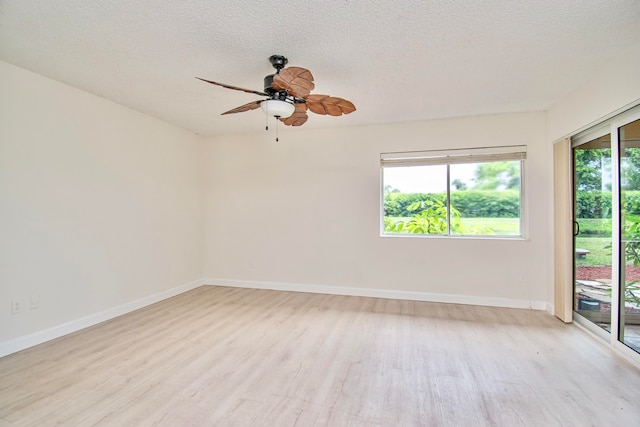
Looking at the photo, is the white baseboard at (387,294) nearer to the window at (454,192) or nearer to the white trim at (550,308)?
the white trim at (550,308)

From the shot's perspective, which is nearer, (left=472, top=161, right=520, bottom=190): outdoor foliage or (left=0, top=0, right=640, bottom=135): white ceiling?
(left=0, top=0, right=640, bottom=135): white ceiling

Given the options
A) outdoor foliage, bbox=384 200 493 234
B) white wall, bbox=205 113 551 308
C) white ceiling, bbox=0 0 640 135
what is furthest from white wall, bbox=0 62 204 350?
outdoor foliage, bbox=384 200 493 234

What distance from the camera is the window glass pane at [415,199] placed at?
413cm

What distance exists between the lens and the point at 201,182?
4984mm

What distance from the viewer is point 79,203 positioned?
122 inches

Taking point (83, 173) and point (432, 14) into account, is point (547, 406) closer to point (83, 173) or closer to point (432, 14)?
point (432, 14)

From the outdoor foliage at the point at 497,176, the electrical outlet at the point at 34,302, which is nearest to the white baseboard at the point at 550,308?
the outdoor foliage at the point at 497,176

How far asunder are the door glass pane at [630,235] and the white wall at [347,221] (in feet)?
3.92

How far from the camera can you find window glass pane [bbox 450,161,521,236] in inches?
153

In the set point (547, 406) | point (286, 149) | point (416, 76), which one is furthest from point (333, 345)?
point (286, 149)

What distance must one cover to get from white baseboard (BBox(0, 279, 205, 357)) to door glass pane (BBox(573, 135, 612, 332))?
5058 millimetres

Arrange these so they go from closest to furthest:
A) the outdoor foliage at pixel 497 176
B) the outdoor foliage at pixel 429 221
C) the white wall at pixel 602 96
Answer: the white wall at pixel 602 96, the outdoor foliage at pixel 497 176, the outdoor foliage at pixel 429 221

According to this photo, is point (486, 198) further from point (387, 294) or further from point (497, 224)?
point (387, 294)

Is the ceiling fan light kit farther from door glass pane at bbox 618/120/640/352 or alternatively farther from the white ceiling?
door glass pane at bbox 618/120/640/352
